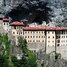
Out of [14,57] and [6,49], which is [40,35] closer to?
[6,49]

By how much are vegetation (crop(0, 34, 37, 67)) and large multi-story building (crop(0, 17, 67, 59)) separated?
1830 millimetres

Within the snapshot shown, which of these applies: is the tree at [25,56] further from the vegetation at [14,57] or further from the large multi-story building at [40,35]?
the large multi-story building at [40,35]

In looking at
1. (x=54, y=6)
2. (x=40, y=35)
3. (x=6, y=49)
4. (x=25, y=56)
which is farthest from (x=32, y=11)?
(x=6, y=49)

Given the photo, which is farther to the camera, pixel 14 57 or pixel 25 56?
pixel 25 56

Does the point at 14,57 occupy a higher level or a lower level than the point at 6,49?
lower

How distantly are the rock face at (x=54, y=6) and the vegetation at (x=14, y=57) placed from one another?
7.22 metres

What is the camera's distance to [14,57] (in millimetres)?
98062

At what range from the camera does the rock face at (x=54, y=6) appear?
10569 cm

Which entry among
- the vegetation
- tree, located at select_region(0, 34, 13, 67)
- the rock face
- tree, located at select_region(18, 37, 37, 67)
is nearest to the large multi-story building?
tree, located at select_region(18, 37, 37, 67)

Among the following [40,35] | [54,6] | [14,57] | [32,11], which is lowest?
[14,57]

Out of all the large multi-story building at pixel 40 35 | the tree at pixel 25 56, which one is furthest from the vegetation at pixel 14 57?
the large multi-story building at pixel 40 35

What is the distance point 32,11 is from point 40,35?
583 cm

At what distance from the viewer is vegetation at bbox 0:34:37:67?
9656 cm

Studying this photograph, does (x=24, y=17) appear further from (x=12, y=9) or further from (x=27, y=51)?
(x=27, y=51)
